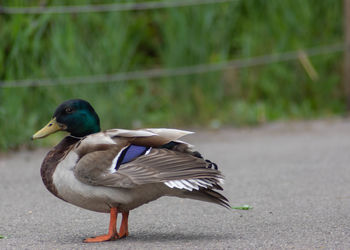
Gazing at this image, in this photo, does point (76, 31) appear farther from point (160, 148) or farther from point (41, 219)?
point (160, 148)

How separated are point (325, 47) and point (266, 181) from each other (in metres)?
3.40

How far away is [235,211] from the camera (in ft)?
15.6

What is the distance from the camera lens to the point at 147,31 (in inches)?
326

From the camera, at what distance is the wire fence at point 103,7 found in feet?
23.9

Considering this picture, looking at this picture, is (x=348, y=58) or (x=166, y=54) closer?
(x=166, y=54)

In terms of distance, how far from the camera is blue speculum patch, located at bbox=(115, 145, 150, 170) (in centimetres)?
390

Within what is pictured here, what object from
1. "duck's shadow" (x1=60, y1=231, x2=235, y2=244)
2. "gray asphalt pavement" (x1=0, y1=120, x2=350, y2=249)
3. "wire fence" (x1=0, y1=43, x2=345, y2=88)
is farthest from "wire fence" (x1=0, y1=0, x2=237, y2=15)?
"duck's shadow" (x1=60, y1=231, x2=235, y2=244)

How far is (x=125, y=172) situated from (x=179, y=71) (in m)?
4.27

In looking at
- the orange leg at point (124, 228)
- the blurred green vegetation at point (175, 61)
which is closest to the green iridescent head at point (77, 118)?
the orange leg at point (124, 228)

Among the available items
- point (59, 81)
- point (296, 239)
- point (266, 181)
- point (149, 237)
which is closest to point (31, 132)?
point (59, 81)

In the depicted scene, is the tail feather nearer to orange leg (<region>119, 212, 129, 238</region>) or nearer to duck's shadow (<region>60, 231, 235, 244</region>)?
duck's shadow (<region>60, 231, 235, 244</region>)

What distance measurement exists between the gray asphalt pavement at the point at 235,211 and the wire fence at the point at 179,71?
0.66 metres

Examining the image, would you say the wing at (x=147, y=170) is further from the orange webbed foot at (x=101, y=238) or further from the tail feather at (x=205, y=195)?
the orange webbed foot at (x=101, y=238)

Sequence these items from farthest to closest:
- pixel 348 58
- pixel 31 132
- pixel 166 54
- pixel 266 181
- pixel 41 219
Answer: pixel 348 58
pixel 166 54
pixel 31 132
pixel 266 181
pixel 41 219
